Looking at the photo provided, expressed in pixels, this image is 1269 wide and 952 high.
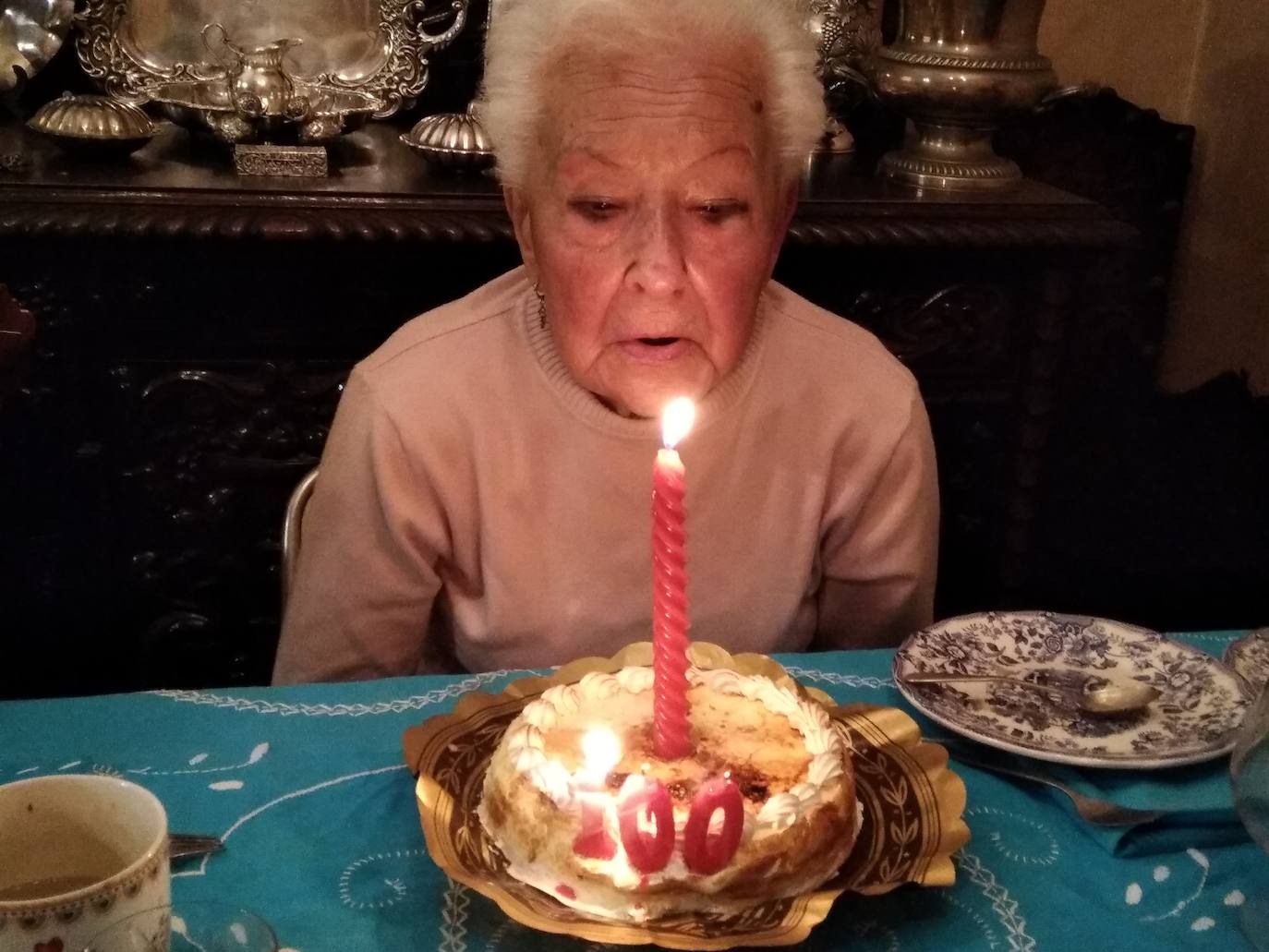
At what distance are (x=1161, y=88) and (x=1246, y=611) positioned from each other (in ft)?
4.14

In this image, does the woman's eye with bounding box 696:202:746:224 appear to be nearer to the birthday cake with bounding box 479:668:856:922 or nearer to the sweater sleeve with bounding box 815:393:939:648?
the sweater sleeve with bounding box 815:393:939:648

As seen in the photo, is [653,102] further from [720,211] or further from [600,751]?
[600,751]

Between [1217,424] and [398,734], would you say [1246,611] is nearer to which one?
[1217,424]

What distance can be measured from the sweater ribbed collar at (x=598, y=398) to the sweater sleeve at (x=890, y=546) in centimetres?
19

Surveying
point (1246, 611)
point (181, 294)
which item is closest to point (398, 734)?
point (181, 294)

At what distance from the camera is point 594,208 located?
4.53 ft

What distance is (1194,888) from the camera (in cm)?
96

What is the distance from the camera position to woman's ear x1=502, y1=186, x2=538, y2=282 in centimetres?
148

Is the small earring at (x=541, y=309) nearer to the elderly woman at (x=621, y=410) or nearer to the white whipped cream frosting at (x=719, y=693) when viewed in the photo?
the elderly woman at (x=621, y=410)

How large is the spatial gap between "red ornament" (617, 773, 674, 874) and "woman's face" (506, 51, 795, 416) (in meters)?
0.64

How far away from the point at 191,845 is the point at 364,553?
603 millimetres

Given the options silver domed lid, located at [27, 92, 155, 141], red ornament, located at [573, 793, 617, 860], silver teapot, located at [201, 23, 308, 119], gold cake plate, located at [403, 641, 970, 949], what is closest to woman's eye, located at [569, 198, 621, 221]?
gold cake plate, located at [403, 641, 970, 949]

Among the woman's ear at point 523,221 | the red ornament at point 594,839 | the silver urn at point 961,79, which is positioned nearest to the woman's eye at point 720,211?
the woman's ear at point 523,221

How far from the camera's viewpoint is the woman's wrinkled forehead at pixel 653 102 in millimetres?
1346
